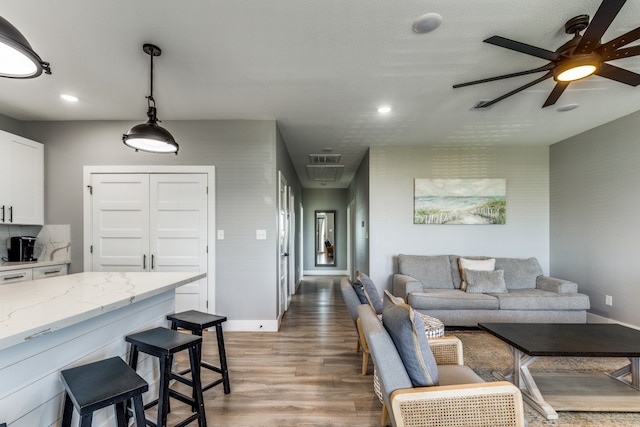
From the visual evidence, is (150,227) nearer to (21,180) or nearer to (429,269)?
(21,180)

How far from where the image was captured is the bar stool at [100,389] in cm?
115

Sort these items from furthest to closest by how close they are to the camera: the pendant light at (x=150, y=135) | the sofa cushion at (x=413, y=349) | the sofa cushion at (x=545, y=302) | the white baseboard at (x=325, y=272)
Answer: the white baseboard at (x=325, y=272) → the sofa cushion at (x=545, y=302) → the pendant light at (x=150, y=135) → the sofa cushion at (x=413, y=349)

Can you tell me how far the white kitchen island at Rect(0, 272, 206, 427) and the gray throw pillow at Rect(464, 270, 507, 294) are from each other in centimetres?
355

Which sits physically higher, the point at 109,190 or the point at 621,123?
the point at 621,123

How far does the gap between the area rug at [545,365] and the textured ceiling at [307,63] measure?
8.39ft

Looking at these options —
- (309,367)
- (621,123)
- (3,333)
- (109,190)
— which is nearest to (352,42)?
(3,333)

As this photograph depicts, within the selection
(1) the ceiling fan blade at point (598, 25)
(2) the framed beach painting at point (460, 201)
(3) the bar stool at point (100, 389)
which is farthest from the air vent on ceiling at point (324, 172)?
(3) the bar stool at point (100, 389)

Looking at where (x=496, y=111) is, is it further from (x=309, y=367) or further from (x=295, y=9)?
(x=309, y=367)

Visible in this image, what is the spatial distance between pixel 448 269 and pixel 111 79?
14.7 feet

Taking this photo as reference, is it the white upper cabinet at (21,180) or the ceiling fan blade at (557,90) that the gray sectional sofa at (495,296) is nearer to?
the ceiling fan blade at (557,90)

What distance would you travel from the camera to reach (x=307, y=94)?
3.03 m

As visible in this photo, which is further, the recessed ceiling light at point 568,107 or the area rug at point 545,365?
the recessed ceiling light at point 568,107

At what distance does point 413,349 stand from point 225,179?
118 inches

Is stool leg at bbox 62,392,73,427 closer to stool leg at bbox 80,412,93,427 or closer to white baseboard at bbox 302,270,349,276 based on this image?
stool leg at bbox 80,412,93,427
